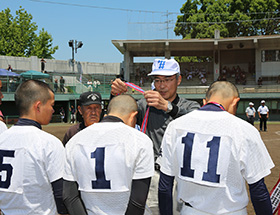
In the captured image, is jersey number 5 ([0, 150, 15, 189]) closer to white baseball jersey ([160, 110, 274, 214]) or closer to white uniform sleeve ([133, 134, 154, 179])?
white uniform sleeve ([133, 134, 154, 179])

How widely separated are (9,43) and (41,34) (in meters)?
4.16

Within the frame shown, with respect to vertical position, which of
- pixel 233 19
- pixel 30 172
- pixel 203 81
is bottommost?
pixel 30 172

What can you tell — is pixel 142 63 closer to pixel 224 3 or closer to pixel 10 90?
pixel 224 3

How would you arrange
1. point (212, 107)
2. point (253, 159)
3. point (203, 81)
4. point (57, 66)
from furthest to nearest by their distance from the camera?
point (57, 66) → point (203, 81) → point (212, 107) → point (253, 159)

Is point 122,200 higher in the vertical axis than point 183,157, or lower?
lower

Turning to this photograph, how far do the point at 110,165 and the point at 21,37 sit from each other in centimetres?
3991

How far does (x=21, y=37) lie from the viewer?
38000mm

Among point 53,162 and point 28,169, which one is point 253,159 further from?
point 28,169

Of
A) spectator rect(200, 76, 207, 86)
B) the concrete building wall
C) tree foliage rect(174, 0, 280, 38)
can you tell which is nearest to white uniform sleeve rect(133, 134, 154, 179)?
spectator rect(200, 76, 207, 86)

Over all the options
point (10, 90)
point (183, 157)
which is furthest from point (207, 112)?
point (10, 90)

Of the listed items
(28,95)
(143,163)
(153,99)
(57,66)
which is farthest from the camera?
(57,66)

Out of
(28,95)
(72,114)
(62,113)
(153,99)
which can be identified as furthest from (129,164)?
(62,113)

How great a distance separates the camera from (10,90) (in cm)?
A: 2634

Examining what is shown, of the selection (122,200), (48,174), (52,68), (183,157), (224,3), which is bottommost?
(122,200)
